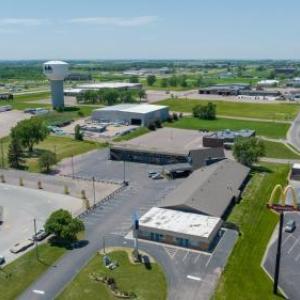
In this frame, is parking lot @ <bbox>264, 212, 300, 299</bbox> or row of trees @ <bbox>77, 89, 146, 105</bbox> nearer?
parking lot @ <bbox>264, 212, 300, 299</bbox>

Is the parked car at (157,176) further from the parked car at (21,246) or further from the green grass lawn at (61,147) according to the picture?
A: the parked car at (21,246)

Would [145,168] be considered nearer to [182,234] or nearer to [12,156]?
[12,156]

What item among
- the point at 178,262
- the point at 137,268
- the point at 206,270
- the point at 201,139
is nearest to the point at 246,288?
the point at 206,270

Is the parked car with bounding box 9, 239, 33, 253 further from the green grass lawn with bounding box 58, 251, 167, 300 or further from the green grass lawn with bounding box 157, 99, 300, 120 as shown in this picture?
the green grass lawn with bounding box 157, 99, 300, 120

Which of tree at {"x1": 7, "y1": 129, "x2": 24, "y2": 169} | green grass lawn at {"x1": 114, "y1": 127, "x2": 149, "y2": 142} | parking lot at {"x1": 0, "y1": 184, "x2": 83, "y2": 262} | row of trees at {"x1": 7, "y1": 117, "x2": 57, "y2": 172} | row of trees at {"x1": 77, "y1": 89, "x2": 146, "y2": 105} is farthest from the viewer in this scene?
row of trees at {"x1": 77, "y1": 89, "x2": 146, "y2": 105}

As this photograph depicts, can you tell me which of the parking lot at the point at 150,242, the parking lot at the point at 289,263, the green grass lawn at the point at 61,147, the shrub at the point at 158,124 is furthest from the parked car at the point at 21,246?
the shrub at the point at 158,124

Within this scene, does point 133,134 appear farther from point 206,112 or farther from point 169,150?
point 206,112

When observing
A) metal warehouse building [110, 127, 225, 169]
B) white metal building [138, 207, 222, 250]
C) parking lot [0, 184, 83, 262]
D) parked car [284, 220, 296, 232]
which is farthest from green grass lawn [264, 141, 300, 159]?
parking lot [0, 184, 83, 262]
